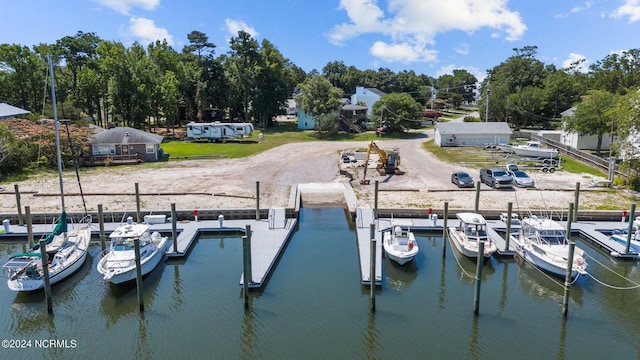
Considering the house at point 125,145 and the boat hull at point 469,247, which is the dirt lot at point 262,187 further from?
the boat hull at point 469,247

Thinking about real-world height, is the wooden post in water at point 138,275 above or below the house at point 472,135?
below

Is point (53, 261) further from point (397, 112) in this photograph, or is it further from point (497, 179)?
point (397, 112)

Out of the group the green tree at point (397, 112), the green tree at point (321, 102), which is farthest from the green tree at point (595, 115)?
the green tree at point (321, 102)

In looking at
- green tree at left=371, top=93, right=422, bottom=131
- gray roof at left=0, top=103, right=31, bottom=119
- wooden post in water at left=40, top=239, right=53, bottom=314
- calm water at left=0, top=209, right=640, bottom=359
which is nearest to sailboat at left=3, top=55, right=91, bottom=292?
calm water at left=0, top=209, right=640, bottom=359

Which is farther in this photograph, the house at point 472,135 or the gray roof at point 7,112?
the house at point 472,135

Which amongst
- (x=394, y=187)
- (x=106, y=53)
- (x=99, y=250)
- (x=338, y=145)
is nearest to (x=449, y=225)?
(x=394, y=187)

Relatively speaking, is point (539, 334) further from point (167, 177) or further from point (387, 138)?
point (387, 138)

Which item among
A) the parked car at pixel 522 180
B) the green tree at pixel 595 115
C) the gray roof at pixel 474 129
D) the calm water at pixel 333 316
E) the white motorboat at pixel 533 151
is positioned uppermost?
the green tree at pixel 595 115

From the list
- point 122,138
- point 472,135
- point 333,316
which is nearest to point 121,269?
point 333,316
